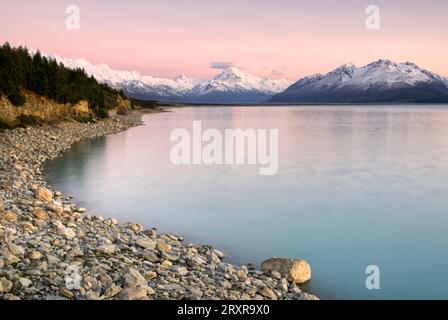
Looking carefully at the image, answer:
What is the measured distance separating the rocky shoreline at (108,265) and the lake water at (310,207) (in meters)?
1.36

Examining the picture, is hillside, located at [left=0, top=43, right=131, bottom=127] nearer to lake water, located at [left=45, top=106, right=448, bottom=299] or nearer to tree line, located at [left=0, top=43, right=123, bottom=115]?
tree line, located at [left=0, top=43, right=123, bottom=115]

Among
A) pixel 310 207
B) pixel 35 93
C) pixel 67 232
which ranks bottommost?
pixel 310 207

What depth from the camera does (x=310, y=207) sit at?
22.3 m

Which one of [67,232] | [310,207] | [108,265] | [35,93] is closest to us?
[108,265]

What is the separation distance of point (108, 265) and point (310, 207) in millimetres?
13002

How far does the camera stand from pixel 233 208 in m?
22.1

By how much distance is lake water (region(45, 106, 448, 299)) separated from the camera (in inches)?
572

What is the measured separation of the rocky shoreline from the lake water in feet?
4.45

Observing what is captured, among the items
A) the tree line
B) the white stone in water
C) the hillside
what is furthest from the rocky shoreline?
the tree line

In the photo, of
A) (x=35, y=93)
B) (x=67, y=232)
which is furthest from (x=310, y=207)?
(x=35, y=93)

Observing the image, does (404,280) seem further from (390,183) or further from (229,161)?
(229,161)

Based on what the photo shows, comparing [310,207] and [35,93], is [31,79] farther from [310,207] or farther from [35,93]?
[310,207]

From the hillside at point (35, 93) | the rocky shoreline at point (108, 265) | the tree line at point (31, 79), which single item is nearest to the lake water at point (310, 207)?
the rocky shoreline at point (108, 265)
